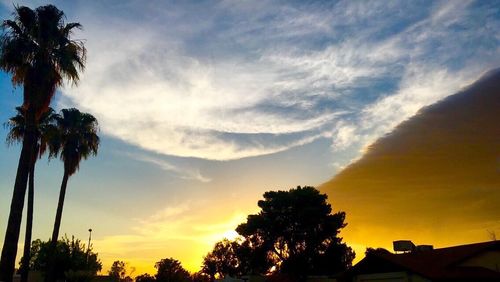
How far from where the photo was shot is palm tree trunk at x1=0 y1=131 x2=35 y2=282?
60.3ft

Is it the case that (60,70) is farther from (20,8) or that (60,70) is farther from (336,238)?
(336,238)

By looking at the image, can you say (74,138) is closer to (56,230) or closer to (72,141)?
(72,141)

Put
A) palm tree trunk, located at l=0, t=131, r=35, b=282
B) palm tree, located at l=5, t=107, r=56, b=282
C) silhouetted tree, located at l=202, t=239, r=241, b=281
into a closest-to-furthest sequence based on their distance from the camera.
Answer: palm tree trunk, located at l=0, t=131, r=35, b=282
palm tree, located at l=5, t=107, r=56, b=282
silhouetted tree, located at l=202, t=239, r=241, b=281

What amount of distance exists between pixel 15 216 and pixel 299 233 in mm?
44255

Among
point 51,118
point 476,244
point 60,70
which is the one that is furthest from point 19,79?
point 476,244

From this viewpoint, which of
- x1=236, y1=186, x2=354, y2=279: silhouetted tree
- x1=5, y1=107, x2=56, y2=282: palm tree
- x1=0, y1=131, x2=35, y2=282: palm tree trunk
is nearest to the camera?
x1=0, y1=131, x2=35, y2=282: palm tree trunk

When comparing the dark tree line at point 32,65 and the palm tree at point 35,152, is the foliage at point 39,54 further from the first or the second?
the palm tree at point 35,152

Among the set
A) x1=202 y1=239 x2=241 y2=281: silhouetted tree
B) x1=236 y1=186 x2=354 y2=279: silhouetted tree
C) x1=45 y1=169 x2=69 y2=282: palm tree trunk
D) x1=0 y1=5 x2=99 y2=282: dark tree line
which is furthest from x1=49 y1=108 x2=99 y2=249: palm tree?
x1=202 y1=239 x2=241 y2=281: silhouetted tree

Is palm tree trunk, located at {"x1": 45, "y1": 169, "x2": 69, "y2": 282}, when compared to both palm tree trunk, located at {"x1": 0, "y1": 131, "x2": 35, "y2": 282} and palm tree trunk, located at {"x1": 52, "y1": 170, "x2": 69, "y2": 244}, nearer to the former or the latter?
palm tree trunk, located at {"x1": 52, "y1": 170, "x2": 69, "y2": 244}

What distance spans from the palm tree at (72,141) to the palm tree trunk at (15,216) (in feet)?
73.9

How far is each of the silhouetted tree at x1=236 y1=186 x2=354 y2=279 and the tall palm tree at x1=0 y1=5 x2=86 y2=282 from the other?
41.3 m

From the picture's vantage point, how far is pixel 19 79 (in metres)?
22.8

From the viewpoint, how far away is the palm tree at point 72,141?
41.9 meters

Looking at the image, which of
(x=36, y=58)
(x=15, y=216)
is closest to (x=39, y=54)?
(x=36, y=58)
